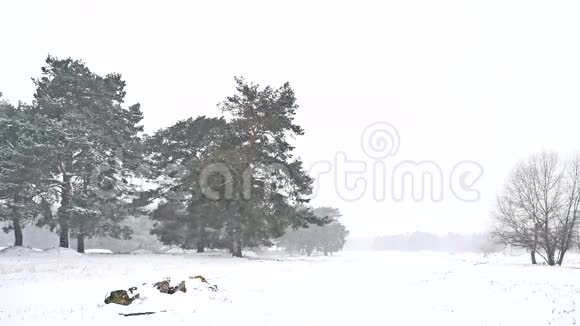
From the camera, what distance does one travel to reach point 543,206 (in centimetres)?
3744

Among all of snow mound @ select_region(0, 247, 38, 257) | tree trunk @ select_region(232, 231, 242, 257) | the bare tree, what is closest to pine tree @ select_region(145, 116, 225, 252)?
tree trunk @ select_region(232, 231, 242, 257)

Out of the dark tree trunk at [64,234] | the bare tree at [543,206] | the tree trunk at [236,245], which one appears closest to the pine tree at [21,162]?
the dark tree trunk at [64,234]

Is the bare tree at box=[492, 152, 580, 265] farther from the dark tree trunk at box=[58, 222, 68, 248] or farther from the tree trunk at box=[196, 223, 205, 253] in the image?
the dark tree trunk at box=[58, 222, 68, 248]

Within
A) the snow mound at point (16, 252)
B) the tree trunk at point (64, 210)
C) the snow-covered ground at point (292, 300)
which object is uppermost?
the tree trunk at point (64, 210)

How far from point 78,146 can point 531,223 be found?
41.7 metres

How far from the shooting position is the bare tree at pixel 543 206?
35594mm

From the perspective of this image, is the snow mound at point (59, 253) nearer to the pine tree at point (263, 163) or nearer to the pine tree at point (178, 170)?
the pine tree at point (178, 170)

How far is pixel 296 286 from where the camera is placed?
17.0 meters

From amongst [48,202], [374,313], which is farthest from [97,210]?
[374,313]

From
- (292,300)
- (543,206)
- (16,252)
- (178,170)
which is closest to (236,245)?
(178,170)

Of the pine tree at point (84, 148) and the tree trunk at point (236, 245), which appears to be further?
the tree trunk at point (236, 245)

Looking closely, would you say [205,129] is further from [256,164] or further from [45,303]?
[45,303]

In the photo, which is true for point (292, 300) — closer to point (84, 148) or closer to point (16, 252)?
point (16, 252)

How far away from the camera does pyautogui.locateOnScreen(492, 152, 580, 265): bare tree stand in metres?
35.6
